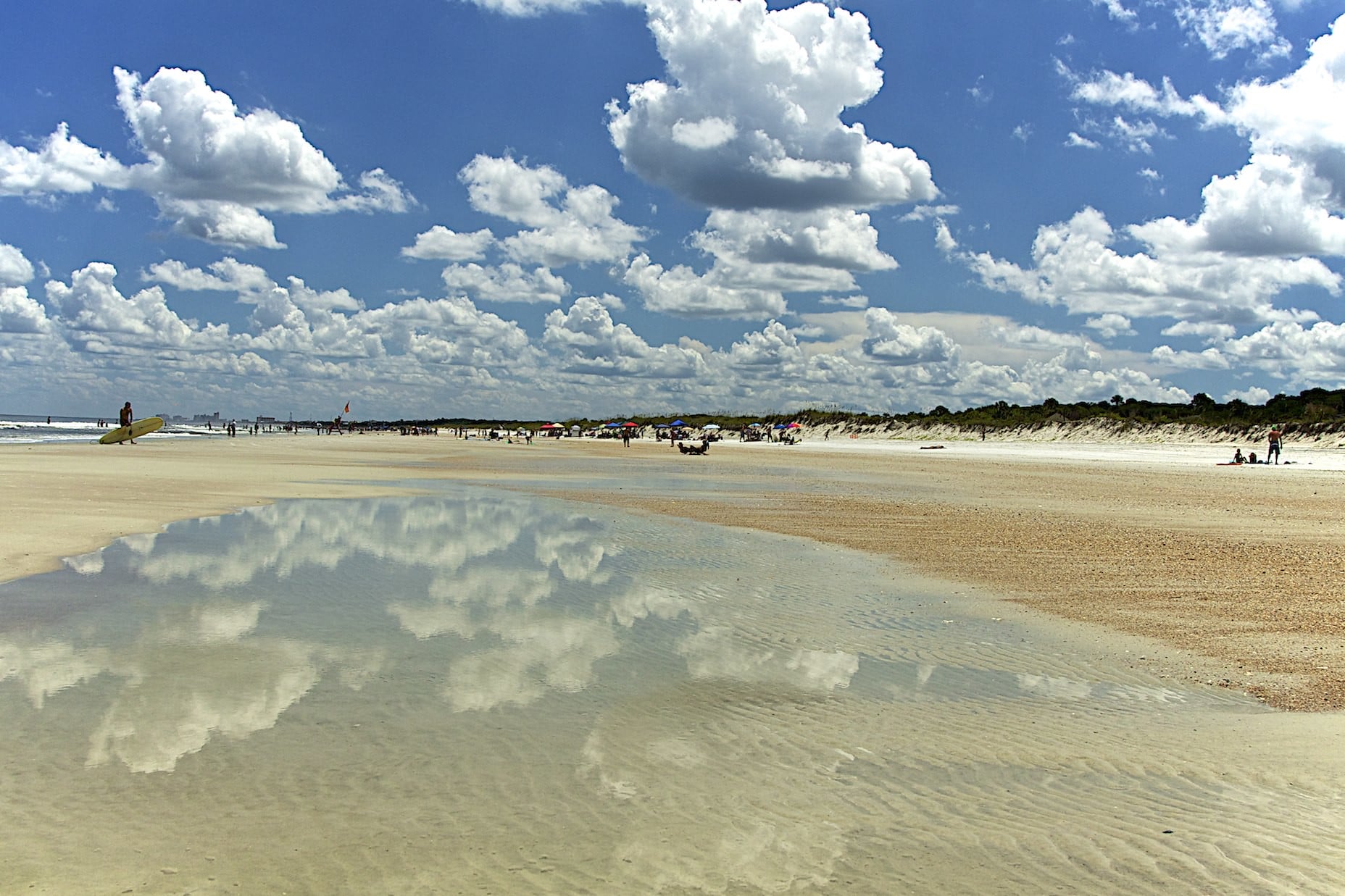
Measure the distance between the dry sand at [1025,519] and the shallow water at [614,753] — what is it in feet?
5.44

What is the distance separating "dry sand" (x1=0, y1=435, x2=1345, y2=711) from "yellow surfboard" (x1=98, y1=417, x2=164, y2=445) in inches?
678

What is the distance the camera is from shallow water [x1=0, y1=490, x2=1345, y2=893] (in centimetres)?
453

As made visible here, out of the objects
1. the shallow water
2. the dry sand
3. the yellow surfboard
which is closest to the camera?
Result: the shallow water

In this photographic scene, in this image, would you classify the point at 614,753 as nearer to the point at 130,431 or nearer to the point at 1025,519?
Result: the point at 1025,519

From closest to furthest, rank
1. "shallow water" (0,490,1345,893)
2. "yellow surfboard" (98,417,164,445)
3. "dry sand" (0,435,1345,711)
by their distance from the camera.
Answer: "shallow water" (0,490,1345,893), "dry sand" (0,435,1345,711), "yellow surfboard" (98,417,164,445)

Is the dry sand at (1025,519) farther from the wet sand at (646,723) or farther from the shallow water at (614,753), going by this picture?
the shallow water at (614,753)

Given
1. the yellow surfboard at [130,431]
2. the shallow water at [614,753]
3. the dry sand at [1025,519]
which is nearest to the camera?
the shallow water at [614,753]

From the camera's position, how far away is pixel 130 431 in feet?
220

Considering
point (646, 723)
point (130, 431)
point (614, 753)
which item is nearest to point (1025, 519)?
point (646, 723)

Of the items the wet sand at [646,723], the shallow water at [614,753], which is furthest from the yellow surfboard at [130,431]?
the shallow water at [614,753]

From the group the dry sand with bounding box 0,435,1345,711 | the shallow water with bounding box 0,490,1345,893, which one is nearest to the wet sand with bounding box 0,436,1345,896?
the shallow water with bounding box 0,490,1345,893

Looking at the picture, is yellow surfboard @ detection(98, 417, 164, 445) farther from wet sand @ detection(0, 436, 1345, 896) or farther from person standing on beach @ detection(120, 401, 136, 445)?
wet sand @ detection(0, 436, 1345, 896)

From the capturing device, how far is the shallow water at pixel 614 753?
4.53 meters

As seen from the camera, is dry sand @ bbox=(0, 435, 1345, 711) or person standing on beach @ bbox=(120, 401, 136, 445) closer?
dry sand @ bbox=(0, 435, 1345, 711)
